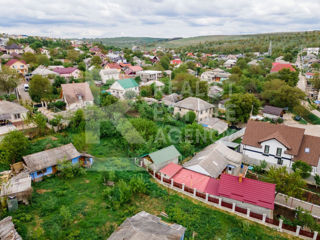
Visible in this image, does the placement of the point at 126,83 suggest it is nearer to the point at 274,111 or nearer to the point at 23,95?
the point at 23,95

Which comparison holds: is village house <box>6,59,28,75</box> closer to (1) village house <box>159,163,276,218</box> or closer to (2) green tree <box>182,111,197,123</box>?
(2) green tree <box>182,111,197,123</box>

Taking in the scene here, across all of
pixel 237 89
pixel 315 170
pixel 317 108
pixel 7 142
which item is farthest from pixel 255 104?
pixel 7 142

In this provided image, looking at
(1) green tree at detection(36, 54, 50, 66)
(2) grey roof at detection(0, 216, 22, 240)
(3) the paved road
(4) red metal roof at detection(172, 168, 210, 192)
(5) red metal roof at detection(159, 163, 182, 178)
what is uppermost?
(1) green tree at detection(36, 54, 50, 66)

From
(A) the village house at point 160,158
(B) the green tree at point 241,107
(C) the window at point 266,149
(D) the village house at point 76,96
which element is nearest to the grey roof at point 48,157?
(A) the village house at point 160,158

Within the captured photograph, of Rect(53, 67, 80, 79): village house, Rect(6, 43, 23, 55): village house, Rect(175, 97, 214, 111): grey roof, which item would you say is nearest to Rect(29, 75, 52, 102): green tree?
Rect(53, 67, 80, 79): village house

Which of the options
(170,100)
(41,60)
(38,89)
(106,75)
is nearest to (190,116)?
(170,100)

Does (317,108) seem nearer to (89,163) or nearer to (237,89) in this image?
(237,89)
